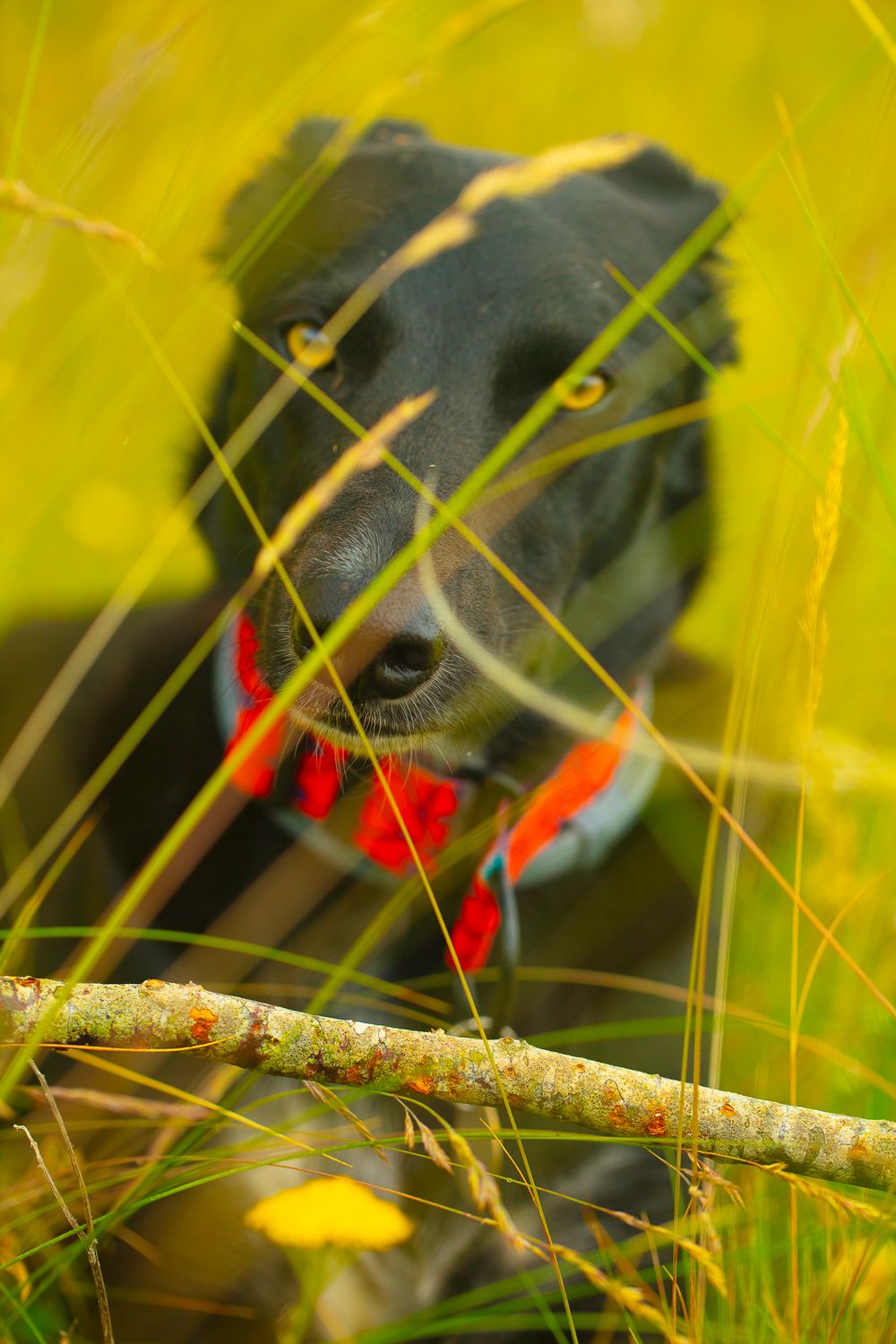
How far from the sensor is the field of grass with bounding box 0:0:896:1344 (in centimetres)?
88

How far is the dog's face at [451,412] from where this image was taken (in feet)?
4.22

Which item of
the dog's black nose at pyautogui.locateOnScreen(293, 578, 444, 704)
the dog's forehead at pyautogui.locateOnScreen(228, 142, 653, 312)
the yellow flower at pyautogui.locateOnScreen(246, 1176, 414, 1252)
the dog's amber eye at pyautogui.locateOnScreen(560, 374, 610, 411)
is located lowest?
the yellow flower at pyautogui.locateOnScreen(246, 1176, 414, 1252)

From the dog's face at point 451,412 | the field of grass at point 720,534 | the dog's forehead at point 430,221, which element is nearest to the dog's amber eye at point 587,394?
the dog's face at point 451,412

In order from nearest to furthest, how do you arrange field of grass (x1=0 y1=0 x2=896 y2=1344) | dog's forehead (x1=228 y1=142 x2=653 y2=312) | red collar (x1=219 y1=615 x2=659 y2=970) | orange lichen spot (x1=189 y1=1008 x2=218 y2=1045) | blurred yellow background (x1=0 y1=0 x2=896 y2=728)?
orange lichen spot (x1=189 y1=1008 x2=218 y2=1045) → field of grass (x1=0 y1=0 x2=896 y2=1344) → blurred yellow background (x1=0 y1=0 x2=896 y2=728) → red collar (x1=219 y1=615 x2=659 y2=970) → dog's forehead (x1=228 y1=142 x2=653 y2=312)

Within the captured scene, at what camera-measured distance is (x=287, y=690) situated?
27.0 inches

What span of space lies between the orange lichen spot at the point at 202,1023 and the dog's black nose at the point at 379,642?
51 centimetres

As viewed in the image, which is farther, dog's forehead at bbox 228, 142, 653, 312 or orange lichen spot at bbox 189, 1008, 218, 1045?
dog's forehead at bbox 228, 142, 653, 312

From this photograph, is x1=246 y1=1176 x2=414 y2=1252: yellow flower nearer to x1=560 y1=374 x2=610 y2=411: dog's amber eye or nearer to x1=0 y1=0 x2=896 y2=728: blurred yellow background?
x1=0 y1=0 x2=896 y2=728: blurred yellow background

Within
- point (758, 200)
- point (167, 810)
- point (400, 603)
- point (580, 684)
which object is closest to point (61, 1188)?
point (167, 810)

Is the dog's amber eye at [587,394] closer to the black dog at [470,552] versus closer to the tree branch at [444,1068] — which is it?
the black dog at [470,552]

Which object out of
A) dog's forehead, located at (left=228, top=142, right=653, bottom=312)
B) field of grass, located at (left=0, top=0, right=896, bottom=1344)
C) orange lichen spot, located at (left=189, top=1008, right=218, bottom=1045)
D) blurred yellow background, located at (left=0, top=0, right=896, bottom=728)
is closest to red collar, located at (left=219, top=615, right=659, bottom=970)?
field of grass, located at (left=0, top=0, right=896, bottom=1344)

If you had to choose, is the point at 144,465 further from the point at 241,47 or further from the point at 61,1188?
the point at 61,1188

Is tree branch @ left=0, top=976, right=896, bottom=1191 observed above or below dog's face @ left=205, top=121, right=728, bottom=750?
below

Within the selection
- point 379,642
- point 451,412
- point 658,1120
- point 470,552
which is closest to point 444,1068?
point 658,1120
